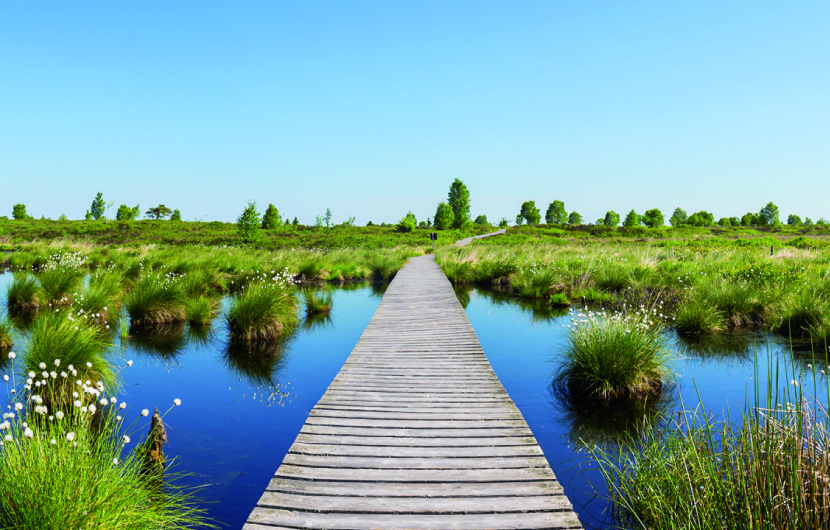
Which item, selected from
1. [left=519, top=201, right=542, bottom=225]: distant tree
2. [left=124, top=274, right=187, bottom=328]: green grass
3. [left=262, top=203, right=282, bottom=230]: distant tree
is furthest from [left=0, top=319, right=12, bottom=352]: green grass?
[left=519, top=201, right=542, bottom=225]: distant tree

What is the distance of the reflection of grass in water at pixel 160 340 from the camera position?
959cm

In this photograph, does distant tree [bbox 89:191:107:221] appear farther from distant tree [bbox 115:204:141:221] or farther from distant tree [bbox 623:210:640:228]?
distant tree [bbox 623:210:640:228]

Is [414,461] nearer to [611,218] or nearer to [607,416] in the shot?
[607,416]

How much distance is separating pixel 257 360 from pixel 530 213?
289 ft

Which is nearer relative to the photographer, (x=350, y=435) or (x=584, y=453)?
(x=350, y=435)

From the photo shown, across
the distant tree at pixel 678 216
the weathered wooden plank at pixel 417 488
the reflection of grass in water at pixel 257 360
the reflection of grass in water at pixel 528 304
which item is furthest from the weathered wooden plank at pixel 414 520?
the distant tree at pixel 678 216

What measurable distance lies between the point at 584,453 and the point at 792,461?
3057 millimetres

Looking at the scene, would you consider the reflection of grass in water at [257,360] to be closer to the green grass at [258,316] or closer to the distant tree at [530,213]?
the green grass at [258,316]

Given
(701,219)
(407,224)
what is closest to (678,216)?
(701,219)

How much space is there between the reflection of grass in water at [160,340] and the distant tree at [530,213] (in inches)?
3374

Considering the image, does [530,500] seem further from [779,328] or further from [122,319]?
[122,319]

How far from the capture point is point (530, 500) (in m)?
3.53

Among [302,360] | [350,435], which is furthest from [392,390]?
[302,360]

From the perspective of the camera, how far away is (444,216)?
71.4 m
